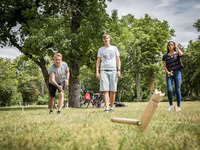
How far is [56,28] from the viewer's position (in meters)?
11.0

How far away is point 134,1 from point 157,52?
18.9 metres

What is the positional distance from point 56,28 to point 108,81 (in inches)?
257

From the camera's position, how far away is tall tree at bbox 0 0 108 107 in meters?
10.6

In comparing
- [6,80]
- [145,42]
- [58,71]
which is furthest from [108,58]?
[6,80]

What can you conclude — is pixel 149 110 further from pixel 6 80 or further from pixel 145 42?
pixel 6 80

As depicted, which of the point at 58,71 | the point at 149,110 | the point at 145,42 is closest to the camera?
the point at 149,110

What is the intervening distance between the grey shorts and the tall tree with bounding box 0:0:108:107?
5.21 m

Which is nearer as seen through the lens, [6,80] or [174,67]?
[174,67]

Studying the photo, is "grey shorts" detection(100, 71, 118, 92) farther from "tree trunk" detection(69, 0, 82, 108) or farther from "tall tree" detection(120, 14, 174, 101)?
"tall tree" detection(120, 14, 174, 101)

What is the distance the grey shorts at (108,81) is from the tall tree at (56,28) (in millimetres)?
5211

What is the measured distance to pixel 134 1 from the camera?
372 inches

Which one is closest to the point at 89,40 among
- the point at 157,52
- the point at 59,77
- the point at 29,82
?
the point at 59,77

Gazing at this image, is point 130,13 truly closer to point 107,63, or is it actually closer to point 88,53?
point 88,53

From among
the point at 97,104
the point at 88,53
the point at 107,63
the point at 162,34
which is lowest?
the point at 97,104
